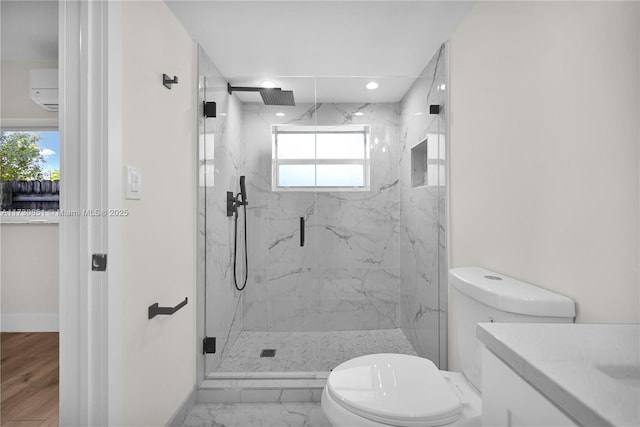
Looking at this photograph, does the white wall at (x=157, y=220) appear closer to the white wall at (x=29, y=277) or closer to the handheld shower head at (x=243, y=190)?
the handheld shower head at (x=243, y=190)

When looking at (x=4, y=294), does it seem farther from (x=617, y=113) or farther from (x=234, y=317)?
(x=617, y=113)

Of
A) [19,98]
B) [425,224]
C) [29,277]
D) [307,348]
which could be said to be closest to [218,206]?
[307,348]

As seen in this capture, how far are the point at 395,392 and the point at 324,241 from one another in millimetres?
1227

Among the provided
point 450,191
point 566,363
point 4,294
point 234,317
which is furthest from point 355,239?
point 4,294

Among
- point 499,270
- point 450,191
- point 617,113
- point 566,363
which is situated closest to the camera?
point 566,363

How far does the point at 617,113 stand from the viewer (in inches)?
33.8

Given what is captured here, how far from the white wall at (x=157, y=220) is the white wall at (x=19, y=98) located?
6.12 feet

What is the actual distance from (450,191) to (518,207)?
2.13 feet

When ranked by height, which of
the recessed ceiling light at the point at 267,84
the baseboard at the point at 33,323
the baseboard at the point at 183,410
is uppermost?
the recessed ceiling light at the point at 267,84

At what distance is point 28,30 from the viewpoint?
2.15 metres

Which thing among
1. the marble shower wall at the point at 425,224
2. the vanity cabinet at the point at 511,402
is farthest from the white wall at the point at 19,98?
the vanity cabinet at the point at 511,402

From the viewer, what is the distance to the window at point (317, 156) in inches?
87.0

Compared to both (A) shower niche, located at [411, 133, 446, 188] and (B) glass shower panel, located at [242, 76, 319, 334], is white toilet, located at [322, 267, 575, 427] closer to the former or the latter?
(A) shower niche, located at [411, 133, 446, 188]

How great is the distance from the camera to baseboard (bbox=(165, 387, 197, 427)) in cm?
167
